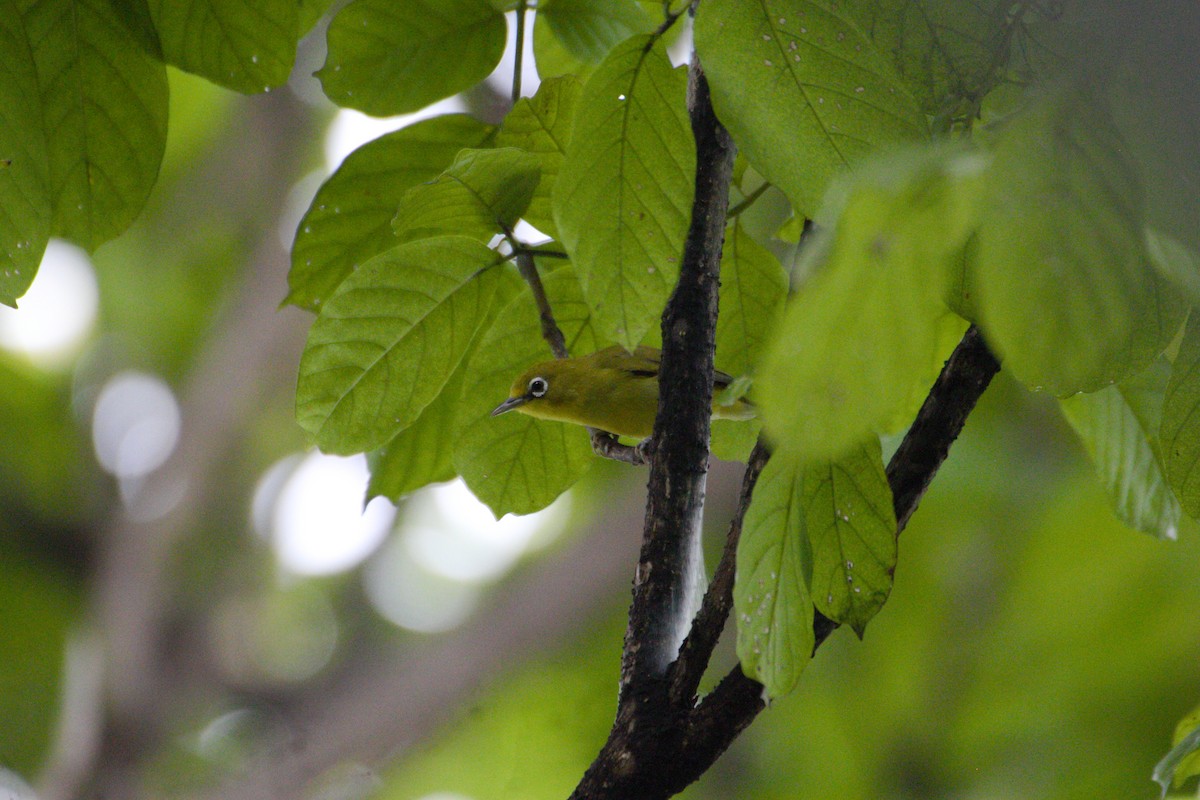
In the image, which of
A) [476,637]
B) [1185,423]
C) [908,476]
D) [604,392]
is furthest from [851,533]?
[476,637]

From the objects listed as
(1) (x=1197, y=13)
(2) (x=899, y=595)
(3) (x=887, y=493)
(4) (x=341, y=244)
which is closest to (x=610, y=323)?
(3) (x=887, y=493)

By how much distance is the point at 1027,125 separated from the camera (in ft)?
1.31

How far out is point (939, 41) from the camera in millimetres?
702

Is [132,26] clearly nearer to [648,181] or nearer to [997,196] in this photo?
[648,181]

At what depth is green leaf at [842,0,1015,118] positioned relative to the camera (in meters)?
0.69

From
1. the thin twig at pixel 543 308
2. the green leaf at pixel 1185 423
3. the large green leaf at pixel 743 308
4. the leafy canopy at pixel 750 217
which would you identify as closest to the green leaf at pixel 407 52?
the leafy canopy at pixel 750 217

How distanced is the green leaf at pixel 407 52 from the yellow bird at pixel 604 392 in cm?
53

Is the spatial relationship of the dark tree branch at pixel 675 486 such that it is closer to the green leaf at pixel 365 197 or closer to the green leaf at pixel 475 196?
the green leaf at pixel 475 196

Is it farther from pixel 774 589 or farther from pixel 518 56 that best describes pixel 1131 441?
pixel 518 56

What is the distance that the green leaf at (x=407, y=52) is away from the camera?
102 cm

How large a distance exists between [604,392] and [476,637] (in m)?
3.32

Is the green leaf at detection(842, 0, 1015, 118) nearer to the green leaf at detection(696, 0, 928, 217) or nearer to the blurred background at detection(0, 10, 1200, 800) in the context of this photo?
the green leaf at detection(696, 0, 928, 217)

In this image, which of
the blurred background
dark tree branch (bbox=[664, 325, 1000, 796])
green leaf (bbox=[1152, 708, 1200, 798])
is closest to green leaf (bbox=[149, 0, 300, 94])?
dark tree branch (bbox=[664, 325, 1000, 796])

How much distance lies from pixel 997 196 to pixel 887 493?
38 cm
